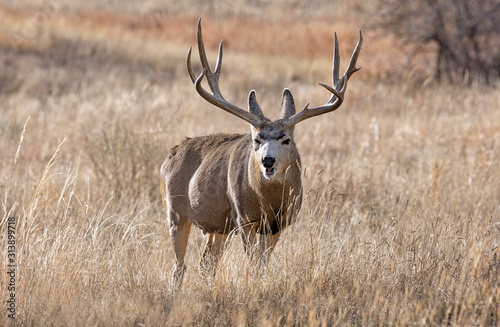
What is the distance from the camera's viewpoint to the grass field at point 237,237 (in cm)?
548

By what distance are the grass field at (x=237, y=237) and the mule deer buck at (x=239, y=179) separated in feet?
0.66

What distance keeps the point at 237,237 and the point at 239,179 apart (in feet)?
3.17

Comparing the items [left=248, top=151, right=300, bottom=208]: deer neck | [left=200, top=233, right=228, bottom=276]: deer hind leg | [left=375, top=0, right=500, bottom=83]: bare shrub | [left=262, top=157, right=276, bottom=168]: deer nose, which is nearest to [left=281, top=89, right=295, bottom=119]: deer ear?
[left=248, top=151, right=300, bottom=208]: deer neck

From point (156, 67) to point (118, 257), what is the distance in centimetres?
1502

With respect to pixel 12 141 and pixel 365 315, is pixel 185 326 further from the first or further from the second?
pixel 12 141

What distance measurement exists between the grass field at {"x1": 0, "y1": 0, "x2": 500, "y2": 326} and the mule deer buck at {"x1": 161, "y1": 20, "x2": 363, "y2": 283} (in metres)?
0.20

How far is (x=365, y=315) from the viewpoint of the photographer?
535 centimetres

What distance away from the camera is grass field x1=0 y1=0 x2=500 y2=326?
548 centimetres

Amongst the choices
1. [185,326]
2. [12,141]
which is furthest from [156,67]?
[185,326]

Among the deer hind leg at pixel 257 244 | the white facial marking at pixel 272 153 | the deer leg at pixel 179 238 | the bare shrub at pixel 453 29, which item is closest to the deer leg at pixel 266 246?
the deer hind leg at pixel 257 244

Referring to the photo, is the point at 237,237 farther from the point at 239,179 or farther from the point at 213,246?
the point at 239,179

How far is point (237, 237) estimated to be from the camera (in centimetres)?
707

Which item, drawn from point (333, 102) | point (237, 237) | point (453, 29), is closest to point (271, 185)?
point (333, 102)

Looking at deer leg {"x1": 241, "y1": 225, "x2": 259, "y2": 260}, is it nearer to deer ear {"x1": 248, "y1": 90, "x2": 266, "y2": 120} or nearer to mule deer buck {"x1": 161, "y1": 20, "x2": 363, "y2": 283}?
mule deer buck {"x1": 161, "y1": 20, "x2": 363, "y2": 283}
